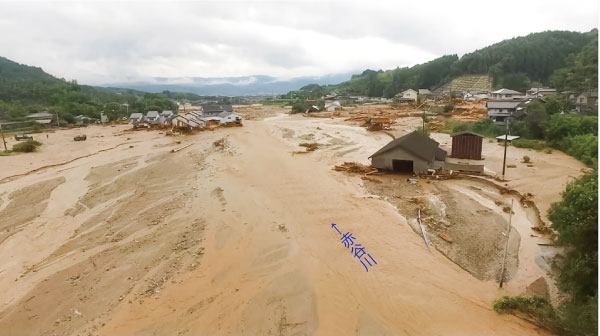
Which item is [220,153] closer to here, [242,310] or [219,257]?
[219,257]

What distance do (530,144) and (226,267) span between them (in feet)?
94.6

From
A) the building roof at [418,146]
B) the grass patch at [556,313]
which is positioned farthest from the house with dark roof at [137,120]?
the grass patch at [556,313]

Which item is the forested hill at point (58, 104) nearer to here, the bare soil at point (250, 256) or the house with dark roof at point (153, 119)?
the house with dark roof at point (153, 119)

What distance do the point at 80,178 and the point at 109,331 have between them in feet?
64.6

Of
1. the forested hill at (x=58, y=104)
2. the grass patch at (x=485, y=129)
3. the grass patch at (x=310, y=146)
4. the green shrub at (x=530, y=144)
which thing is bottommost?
the grass patch at (x=310, y=146)

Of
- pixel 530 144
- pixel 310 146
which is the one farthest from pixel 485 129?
pixel 310 146

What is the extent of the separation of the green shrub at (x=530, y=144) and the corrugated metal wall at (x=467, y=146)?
6684 mm

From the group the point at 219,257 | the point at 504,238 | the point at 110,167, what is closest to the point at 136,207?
the point at 219,257

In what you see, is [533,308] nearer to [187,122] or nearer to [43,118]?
[187,122]

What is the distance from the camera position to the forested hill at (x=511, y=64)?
291 feet

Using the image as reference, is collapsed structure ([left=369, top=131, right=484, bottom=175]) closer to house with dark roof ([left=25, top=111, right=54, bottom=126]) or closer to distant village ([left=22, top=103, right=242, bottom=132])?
distant village ([left=22, top=103, right=242, bottom=132])

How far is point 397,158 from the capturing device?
22953 mm

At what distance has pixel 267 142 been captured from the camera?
3800 cm

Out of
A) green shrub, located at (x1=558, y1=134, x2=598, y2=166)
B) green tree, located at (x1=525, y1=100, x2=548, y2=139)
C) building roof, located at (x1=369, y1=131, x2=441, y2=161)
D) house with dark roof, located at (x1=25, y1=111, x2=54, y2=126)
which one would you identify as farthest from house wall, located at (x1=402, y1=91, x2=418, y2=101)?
house with dark roof, located at (x1=25, y1=111, x2=54, y2=126)
